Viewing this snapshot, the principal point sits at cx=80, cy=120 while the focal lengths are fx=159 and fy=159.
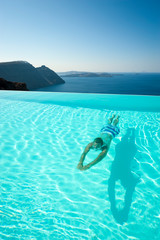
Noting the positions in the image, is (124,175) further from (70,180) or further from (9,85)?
(9,85)

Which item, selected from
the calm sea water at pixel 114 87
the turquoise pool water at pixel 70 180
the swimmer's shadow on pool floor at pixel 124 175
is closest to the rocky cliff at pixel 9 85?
the turquoise pool water at pixel 70 180

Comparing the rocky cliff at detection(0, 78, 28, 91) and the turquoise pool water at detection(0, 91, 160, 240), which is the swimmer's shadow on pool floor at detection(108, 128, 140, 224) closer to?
the turquoise pool water at detection(0, 91, 160, 240)

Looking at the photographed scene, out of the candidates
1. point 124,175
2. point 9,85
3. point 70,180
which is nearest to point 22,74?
point 9,85

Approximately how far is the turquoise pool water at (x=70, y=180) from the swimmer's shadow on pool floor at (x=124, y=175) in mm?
17

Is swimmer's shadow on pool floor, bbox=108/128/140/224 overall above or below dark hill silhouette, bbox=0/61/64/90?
below

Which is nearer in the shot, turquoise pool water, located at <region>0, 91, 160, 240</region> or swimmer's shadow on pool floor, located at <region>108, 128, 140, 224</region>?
turquoise pool water, located at <region>0, 91, 160, 240</region>

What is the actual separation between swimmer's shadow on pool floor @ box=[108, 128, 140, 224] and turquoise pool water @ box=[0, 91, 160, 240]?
0.06 feet

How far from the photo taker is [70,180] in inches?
87.0

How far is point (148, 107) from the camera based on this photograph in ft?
17.1

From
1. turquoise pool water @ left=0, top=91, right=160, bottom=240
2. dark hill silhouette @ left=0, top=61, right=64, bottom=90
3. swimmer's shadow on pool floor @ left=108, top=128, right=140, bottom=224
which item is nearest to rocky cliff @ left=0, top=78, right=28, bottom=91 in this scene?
turquoise pool water @ left=0, top=91, right=160, bottom=240

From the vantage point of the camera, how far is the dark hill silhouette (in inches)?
2281

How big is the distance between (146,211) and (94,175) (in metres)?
0.78

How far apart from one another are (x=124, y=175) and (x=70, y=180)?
2.57ft

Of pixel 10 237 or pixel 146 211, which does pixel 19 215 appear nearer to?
pixel 10 237
